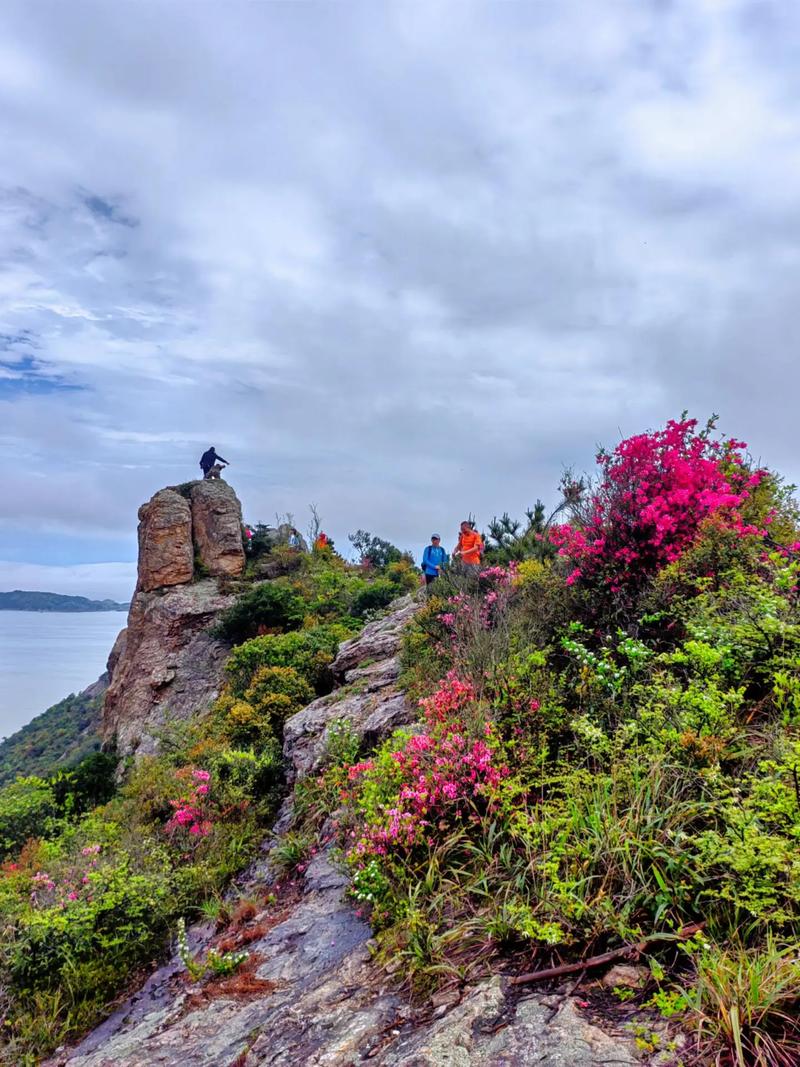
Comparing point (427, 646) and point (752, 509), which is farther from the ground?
point (752, 509)

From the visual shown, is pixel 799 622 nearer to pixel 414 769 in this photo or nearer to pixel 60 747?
pixel 414 769

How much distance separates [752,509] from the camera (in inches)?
273

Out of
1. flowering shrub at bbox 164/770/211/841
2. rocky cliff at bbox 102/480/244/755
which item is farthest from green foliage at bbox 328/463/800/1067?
rocky cliff at bbox 102/480/244/755

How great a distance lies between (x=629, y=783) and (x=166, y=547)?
16433 millimetres

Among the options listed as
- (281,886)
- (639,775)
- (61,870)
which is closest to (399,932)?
(639,775)

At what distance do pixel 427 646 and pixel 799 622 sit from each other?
4.89 m

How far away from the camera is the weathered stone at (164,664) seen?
1459 centimetres

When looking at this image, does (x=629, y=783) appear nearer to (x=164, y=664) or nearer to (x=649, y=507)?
(x=649, y=507)

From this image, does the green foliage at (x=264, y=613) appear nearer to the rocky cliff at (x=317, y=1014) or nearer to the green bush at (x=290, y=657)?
the green bush at (x=290, y=657)

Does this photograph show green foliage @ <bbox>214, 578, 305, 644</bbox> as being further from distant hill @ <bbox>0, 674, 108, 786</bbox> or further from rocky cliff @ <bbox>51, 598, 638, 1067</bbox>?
distant hill @ <bbox>0, 674, 108, 786</bbox>

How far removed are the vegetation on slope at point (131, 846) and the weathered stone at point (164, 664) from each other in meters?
3.26

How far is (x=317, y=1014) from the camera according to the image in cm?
321

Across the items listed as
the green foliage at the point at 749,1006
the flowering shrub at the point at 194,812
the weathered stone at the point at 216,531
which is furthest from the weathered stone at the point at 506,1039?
the weathered stone at the point at 216,531

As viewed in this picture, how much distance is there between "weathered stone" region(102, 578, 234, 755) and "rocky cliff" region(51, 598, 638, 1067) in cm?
928
